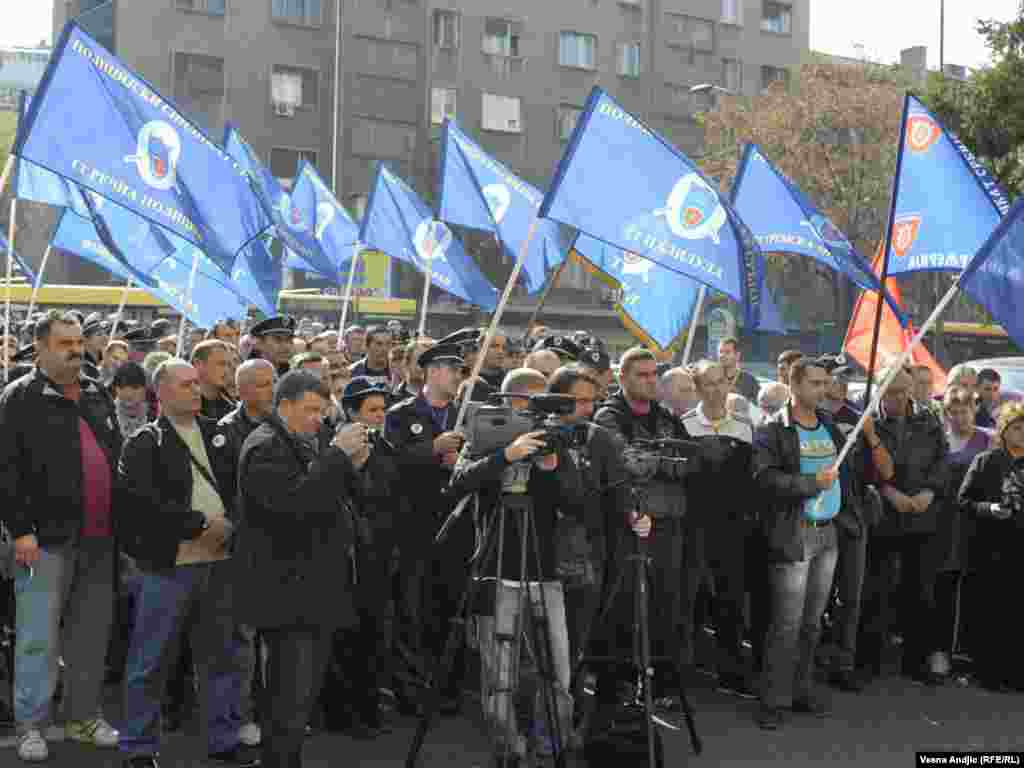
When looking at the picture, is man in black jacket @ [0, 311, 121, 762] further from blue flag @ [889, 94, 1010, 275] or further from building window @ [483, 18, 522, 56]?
building window @ [483, 18, 522, 56]

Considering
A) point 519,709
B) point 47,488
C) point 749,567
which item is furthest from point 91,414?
point 749,567

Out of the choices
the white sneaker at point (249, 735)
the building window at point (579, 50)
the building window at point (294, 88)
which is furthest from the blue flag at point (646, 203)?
the building window at point (579, 50)

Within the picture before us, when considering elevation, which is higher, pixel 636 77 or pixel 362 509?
pixel 636 77

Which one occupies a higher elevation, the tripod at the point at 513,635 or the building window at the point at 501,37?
the building window at the point at 501,37

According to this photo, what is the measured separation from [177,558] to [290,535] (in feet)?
3.59

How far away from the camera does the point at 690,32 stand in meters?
54.2

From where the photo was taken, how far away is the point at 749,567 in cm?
905

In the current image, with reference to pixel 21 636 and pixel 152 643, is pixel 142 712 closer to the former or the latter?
pixel 152 643

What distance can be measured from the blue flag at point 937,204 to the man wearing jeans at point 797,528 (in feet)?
5.59

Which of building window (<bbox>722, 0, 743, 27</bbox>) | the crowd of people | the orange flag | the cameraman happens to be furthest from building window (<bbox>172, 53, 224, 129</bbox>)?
the cameraman

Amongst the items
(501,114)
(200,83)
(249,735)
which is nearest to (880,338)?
(249,735)

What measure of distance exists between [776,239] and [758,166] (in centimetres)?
63

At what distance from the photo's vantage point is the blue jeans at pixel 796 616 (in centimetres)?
783

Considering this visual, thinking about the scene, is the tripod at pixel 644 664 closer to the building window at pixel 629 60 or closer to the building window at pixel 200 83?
the building window at pixel 200 83
